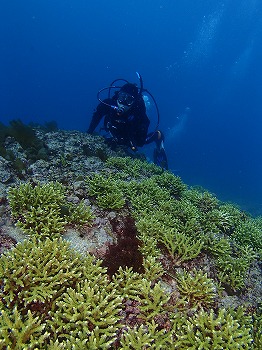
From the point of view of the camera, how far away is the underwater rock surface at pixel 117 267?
3.60 metres

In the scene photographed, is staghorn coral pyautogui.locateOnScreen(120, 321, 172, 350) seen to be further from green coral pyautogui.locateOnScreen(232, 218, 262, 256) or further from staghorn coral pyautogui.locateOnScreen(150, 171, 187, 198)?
staghorn coral pyautogui.locateOnScreen(150, 171, 187, 198)

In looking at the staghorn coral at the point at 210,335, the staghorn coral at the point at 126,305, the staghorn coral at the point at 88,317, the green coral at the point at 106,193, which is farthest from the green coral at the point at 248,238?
the staghorn coral at the point at 88,317

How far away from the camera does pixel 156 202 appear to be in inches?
291

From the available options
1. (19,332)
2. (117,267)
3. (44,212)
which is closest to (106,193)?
(44,212)

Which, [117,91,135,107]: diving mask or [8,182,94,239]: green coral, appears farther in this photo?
[117,91,135,107]: diving mask

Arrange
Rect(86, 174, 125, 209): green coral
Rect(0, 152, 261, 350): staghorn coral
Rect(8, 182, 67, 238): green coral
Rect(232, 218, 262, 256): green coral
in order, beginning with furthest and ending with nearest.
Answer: Rect(232, 218, 262, 256): green coral, Rect(86, 174, 125, 209): green coral, Rect(8, 182, 67, 238): green coral, Rect(0, 152, 261, 350): staghorn coral

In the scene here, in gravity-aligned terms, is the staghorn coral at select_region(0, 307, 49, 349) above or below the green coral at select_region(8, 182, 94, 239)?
below

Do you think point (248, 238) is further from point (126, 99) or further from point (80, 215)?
point (126, 99)

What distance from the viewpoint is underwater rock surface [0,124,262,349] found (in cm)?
360

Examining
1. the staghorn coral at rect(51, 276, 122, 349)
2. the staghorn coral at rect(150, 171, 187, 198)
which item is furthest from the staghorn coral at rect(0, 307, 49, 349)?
the staghorn coral at rect(150, 171, 187, 198)

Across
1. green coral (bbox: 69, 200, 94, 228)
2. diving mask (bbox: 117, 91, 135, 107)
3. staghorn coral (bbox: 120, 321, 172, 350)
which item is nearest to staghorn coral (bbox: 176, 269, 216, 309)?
staghorn coral (bbox: 120, 321, 172, 350)

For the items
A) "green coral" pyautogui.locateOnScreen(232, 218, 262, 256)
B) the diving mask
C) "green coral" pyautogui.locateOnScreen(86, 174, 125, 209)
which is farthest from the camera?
the diving mask

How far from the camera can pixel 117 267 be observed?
4.72 metres

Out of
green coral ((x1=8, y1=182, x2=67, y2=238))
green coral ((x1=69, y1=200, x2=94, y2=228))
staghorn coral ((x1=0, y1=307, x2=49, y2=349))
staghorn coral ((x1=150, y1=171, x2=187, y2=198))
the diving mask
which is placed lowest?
staghorn coral ((x1=0, y1=307, x2=49, y2=349))
